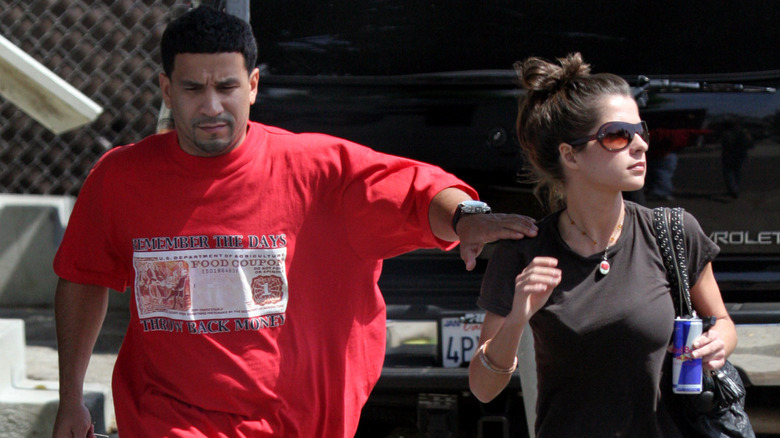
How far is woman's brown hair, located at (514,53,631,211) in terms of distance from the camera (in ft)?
8.40

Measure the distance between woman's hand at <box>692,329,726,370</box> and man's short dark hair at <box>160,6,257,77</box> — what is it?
131cm

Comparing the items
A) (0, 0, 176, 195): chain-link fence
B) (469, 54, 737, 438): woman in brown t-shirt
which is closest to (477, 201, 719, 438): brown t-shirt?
(469, 54, 737, 438): woman in brown t-shirt

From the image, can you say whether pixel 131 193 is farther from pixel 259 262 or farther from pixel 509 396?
pixel 509 396

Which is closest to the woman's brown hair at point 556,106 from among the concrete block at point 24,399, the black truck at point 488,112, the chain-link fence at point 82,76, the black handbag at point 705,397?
the black handbag at point 705,397

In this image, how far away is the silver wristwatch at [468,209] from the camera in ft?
8.17

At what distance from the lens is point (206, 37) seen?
266cm

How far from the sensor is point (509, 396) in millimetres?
3607

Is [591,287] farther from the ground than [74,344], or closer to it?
farther from the ground

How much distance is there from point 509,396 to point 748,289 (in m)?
0.92

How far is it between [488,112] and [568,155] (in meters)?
1.19

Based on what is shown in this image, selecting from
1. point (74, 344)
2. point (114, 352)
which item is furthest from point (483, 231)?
point (114, 352)

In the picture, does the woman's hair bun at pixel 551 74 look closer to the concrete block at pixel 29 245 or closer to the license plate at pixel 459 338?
the license plate at pixel 459 338

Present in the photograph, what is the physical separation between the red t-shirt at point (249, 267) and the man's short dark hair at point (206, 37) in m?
0.22

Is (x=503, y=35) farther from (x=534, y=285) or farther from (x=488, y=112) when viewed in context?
(x=534, y=285)
